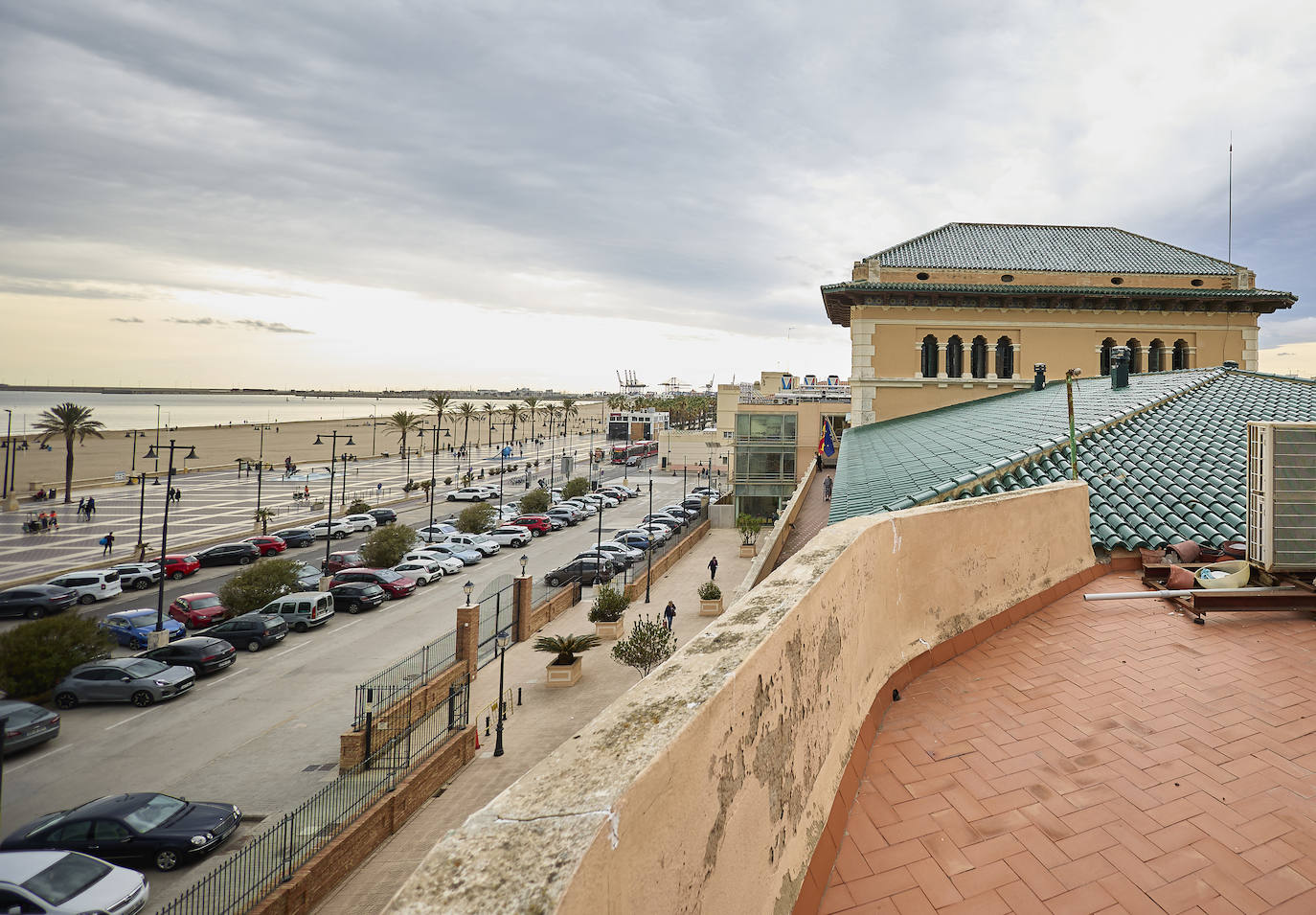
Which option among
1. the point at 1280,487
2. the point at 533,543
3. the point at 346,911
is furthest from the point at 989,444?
the point at 533,543

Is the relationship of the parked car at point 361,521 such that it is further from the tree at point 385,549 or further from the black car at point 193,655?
the black car at point 193,655

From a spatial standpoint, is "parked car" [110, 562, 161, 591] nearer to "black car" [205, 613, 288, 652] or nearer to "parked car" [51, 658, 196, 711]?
"black car" [205, 613, 288, 652]

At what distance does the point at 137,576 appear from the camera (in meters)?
33.1

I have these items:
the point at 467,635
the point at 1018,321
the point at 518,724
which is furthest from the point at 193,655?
the point at 1018,321

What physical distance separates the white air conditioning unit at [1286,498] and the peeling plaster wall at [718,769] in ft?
11.4

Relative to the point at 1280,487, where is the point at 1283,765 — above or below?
below

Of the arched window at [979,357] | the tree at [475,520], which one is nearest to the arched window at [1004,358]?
the arched window at [979,357]

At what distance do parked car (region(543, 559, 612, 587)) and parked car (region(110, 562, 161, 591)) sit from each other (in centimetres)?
1976

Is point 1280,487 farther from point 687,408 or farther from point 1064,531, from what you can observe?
point 687,408

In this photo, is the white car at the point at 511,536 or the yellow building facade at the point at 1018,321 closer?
the yellow building facade at the point at 1018,321

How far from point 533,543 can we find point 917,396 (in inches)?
1162

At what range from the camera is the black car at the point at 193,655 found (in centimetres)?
2231

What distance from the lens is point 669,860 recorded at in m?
1.94

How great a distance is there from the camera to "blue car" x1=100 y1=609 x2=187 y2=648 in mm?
25234
